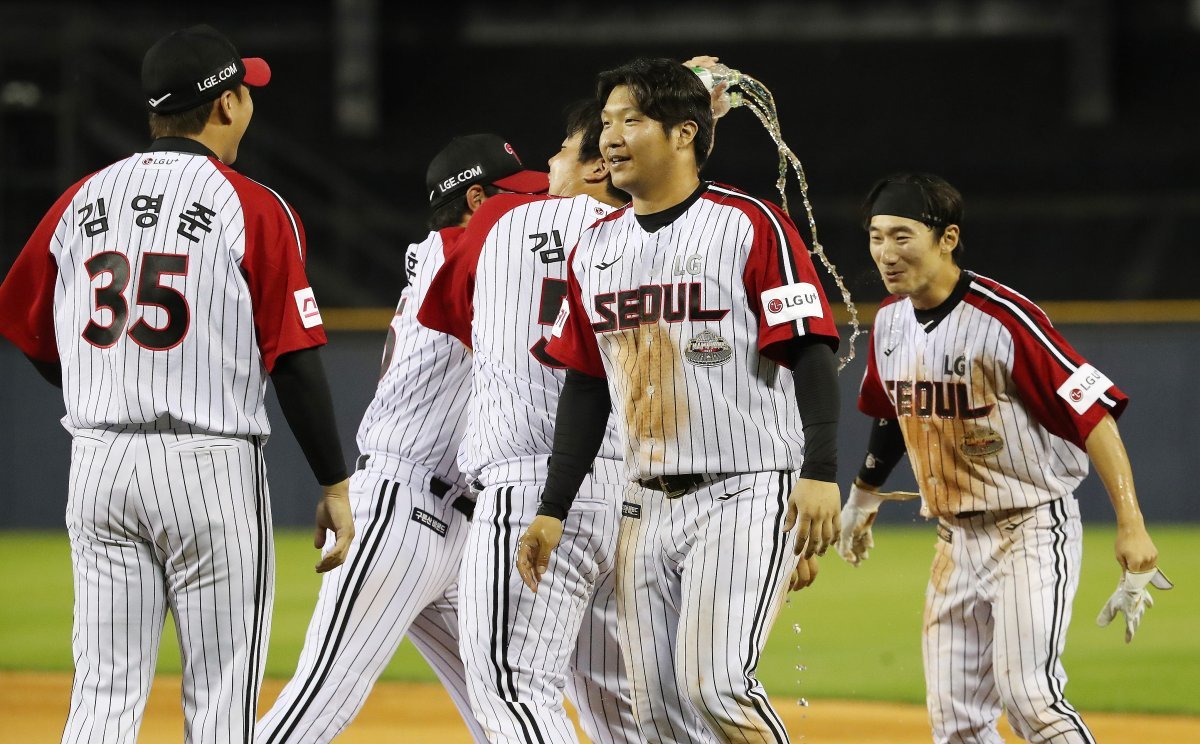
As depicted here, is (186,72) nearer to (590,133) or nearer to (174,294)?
(174,294)

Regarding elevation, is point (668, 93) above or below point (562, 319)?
above

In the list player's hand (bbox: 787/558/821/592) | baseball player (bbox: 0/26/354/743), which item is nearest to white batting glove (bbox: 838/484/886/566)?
player's hand (bbox: 787/558/821/592)

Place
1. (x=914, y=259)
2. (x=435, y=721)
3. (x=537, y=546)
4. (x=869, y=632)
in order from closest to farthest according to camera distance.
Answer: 1. (x=537, y=546)
2. (x=914, y=259)
3. (x=435, y=721)
4. (x=869, y=632)

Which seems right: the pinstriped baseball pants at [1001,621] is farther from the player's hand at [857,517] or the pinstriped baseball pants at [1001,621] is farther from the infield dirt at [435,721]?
the infield dirt at [435,721]

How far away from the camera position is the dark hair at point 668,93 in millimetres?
3617

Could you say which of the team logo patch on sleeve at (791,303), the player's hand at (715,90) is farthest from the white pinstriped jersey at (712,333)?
the player's hand at (715,90)

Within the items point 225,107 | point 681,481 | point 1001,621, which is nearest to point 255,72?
point 225,107

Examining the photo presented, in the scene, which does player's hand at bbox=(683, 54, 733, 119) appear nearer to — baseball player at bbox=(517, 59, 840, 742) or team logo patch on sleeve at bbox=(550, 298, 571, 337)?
baseball player at bbox=(517, 59, 840, 742)

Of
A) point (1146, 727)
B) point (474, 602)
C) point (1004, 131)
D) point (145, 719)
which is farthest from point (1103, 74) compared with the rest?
point (474, 602)

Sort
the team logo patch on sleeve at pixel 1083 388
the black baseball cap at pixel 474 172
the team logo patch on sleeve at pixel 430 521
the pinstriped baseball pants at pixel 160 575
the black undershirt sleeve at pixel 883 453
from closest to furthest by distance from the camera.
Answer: the pinstriped baseball pants at pixel 160 575 → the team logo patch on sleeve at pixel 1083 388 → the team logo patch on sleeve at pixel 430 521 → the black baseball cap at pixel 474 172 → the black undershirt sleeve at pixel 883 453

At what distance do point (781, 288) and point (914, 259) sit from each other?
1.14m

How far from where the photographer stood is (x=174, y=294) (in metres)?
3.30

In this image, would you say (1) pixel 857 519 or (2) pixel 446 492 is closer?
(2) pixel 446 492

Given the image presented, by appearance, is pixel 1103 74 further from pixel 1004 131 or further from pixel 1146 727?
pixel 1146 727
